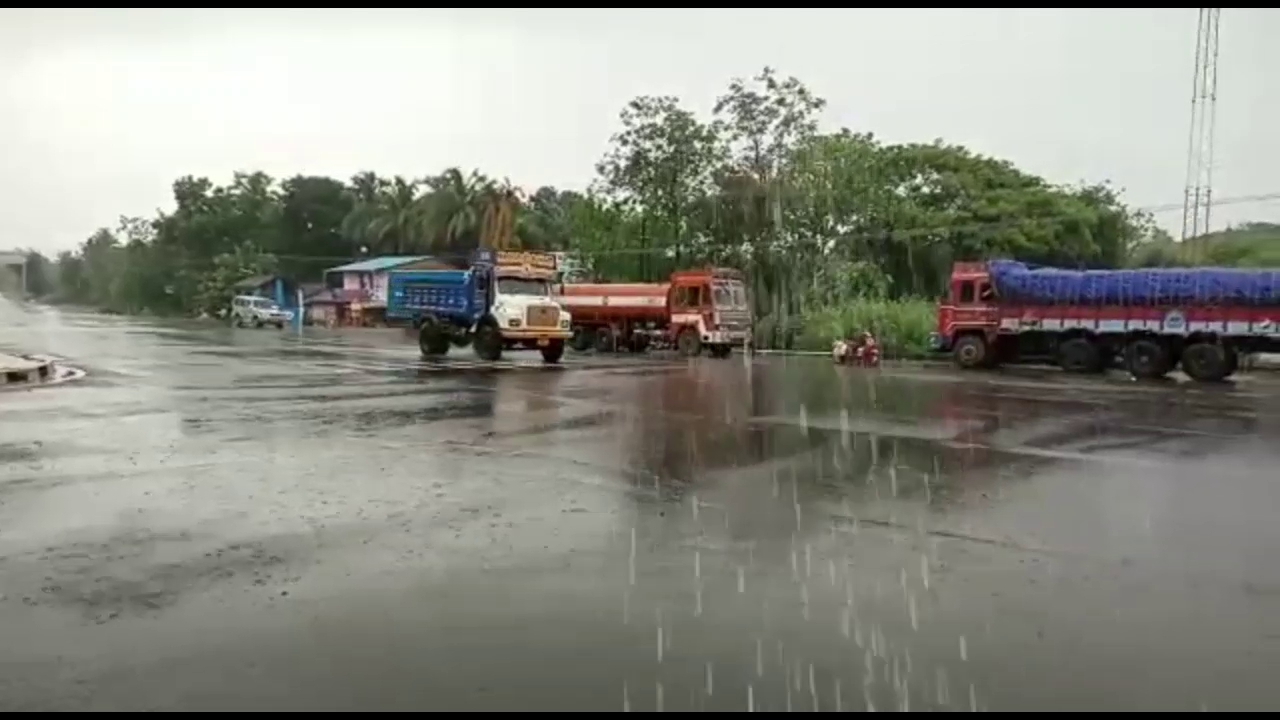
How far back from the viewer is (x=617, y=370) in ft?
85.1

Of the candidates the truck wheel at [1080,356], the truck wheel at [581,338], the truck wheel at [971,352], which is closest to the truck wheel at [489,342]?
the truck wheel at [581,338]

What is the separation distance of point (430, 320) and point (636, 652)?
26.6 meters

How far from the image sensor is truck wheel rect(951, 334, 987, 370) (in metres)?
30.3

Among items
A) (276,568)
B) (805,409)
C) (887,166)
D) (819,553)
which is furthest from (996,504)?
(887,166)

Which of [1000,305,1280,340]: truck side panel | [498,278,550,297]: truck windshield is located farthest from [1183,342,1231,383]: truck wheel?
[498,278,550,297]: truck windshield

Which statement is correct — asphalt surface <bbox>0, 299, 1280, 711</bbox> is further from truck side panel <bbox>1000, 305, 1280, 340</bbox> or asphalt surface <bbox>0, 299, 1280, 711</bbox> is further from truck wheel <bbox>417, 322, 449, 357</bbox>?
truck wheel <bbox>417, 322, 449, 357</bbox>

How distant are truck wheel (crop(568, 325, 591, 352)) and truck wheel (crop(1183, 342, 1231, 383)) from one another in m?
18.8

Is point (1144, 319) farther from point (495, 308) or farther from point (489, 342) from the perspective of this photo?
point (489, 342)

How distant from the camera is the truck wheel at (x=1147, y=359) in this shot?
27094mm

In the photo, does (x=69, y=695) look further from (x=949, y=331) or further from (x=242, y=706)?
(x=949, y=331)

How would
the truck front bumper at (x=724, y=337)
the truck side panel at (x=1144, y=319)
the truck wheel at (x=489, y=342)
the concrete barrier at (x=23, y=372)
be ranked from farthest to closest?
the truck front bumper at (x=724, y=337)
the truck wheel at (x=489, y=342)
the truck side panel at (x=1144, y=319)
the concrete barrier at (x=23, y=372)

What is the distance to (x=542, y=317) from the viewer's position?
2906 cm

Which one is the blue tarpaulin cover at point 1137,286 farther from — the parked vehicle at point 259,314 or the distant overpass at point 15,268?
the distant overpass at point 15,268

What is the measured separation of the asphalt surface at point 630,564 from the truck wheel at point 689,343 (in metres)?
20.9
